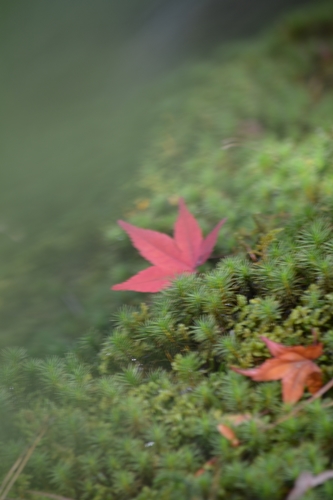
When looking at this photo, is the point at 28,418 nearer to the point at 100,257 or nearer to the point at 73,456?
the point at 73,456

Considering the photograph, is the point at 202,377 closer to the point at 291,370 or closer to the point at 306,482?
the point at 291,370

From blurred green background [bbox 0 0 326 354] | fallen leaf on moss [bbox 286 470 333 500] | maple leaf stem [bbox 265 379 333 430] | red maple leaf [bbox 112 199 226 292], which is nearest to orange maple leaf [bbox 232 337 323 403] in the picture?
maple leaf stem [bbox 265 379 333 430]

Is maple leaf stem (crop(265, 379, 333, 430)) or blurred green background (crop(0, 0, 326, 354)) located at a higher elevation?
blurred green background (crop(0, 0, 326, 354))

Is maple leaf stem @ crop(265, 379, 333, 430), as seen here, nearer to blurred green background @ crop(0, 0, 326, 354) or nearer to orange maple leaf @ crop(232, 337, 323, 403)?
orange maple leaf @ crop(232, 337, 323, 403)

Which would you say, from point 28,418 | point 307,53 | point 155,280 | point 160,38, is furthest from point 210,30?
point 28,418

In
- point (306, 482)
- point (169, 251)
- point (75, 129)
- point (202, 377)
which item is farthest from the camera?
point (75, 129)

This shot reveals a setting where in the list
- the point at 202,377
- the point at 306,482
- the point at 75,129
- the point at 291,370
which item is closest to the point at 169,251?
the point at 202,377

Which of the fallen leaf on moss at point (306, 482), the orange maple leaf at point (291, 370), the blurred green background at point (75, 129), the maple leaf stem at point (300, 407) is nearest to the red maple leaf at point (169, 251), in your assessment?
the blurred green background at point (75, 129)

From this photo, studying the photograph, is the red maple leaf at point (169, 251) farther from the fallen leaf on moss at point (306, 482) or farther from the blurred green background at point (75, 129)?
the fallen leaf on moss at point (306, 482)
